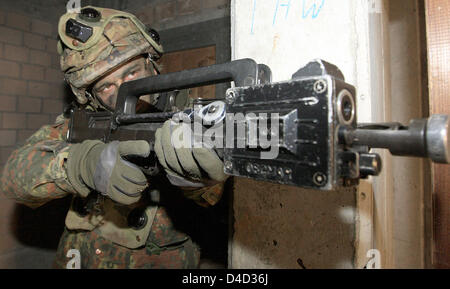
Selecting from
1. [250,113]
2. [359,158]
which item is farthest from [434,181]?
[250,113]

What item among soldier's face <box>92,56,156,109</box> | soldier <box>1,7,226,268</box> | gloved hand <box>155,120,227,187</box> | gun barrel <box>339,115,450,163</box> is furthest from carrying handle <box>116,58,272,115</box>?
soldier's face <box>92,56,156,109</box>

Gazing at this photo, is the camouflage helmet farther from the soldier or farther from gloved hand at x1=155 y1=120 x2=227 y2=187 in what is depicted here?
gloved hand at x1=155 y1=120 x2=227 y2=187

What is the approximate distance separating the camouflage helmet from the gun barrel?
1.34 meters

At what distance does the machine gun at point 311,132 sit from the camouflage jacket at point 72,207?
0.78 metres

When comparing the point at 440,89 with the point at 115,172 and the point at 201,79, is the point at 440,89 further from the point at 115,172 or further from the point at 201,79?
the point at 115,172

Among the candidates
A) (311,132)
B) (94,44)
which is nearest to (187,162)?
(311,132)

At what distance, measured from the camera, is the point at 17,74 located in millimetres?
2500

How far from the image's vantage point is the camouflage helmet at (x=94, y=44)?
1447 millimetres

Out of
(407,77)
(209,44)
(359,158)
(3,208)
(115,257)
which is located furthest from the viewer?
(3,208)

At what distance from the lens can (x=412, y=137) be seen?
40 centimetres

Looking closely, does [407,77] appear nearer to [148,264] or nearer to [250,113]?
[250,113]

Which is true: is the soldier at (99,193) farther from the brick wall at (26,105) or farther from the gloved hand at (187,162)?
the brick wall at (26,105)

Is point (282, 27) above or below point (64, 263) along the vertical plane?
above

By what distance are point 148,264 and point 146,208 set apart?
34 cm
